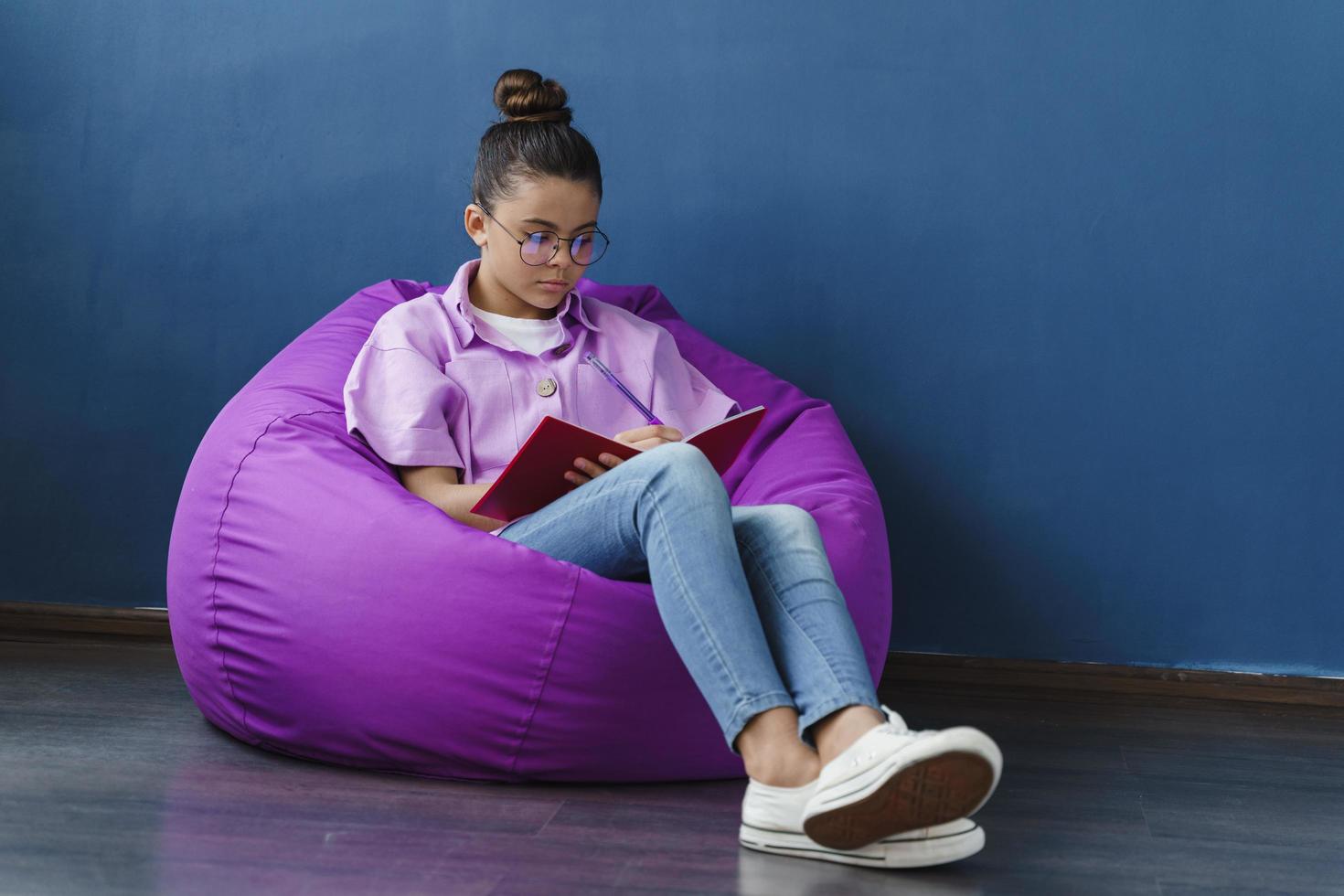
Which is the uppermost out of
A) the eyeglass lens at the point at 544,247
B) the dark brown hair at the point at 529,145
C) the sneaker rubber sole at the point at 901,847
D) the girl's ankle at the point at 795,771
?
the dark brown hair at the point at 529,145

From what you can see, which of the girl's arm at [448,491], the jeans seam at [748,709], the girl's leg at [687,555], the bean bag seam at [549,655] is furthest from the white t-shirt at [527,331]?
the jeans seam at [748,709]

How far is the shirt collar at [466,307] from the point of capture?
5.82 feet

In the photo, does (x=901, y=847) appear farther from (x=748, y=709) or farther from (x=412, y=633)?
(x=412, y=633)

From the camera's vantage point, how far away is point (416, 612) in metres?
1.49

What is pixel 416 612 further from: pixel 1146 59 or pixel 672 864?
pixel 1146 59

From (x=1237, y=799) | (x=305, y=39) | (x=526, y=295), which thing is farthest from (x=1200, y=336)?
(x=305, y=39)

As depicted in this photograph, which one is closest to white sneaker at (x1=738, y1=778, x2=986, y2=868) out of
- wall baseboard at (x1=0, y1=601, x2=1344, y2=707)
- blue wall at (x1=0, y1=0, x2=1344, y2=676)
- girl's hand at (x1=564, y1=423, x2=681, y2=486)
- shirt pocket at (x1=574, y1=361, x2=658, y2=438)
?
girl's hand at (x1=564, y1=423, x2=681, y2=486)

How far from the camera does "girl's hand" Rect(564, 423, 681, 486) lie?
1543 mm

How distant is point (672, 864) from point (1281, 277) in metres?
1.55

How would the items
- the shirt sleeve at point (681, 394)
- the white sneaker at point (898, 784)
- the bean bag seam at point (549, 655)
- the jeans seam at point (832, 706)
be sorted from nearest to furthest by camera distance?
the white sneaker at point (898, 784) < the jeans seam at point (832, 706) < the bean bag seam at point (549, 655) < the shirt sleeve at point (681, 394)

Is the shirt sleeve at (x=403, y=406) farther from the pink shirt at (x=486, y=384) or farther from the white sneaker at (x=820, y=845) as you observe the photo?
the white sneaker at (x=820, y=845)

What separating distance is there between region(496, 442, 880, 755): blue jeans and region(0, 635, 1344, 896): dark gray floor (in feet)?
0.56

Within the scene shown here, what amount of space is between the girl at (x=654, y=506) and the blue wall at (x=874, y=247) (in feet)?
1.57

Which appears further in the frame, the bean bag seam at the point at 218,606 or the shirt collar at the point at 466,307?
the shirt collar at the point at 466,307
